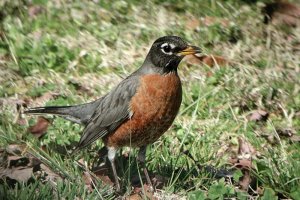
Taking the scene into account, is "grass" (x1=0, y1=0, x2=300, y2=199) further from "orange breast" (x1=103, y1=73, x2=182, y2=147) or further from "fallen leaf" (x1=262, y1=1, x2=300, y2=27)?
"orange breast" (x1=103, y1=73, x2=182, y2=147)

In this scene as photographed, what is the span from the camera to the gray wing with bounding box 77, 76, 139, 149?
545 cm

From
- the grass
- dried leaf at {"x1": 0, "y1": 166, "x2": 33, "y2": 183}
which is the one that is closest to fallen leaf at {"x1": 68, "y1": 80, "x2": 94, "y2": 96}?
the grass

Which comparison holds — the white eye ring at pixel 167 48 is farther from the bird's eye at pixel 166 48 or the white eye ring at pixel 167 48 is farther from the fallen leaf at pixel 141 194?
the fallen leaf at pixel 141 194

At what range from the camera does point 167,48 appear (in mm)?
5438

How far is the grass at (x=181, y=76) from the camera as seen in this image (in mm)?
5145

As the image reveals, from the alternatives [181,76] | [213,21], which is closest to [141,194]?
[181,76]

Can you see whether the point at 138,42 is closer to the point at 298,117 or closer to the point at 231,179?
the point at 298,117

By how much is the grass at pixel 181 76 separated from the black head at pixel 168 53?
2.27ft

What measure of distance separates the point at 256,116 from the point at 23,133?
2.17 m

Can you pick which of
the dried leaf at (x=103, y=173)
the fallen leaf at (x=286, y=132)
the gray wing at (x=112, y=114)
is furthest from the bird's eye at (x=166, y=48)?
the fallen leaf at (x=286, y=132)

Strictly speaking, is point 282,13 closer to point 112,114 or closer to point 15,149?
point 112,114

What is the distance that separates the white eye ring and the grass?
80 centimetres

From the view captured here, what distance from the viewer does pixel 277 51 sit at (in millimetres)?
7793

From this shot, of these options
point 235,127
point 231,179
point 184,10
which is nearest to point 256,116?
point 235,127
